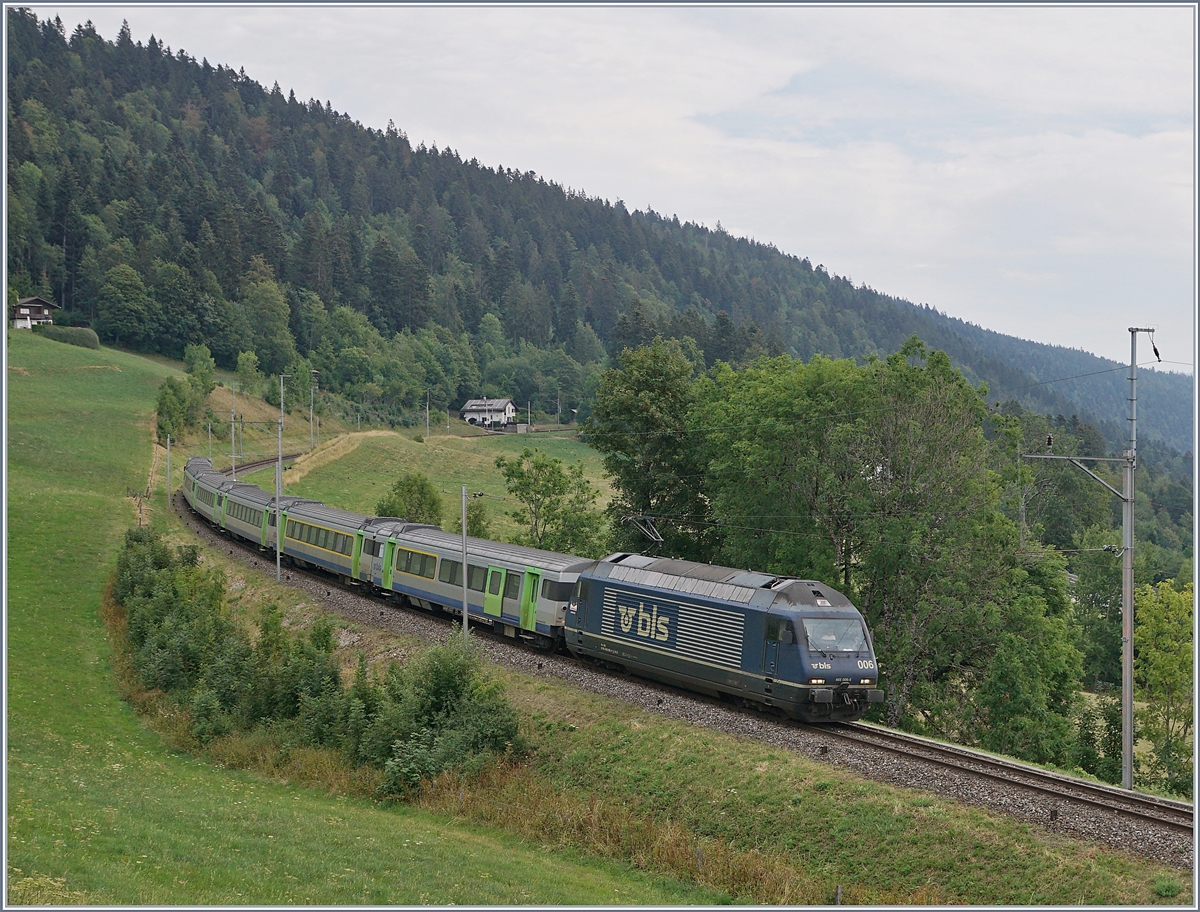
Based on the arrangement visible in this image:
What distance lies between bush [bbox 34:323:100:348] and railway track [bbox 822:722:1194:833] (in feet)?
400

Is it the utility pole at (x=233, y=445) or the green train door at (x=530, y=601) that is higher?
the utility pole at (x=233, y=445)

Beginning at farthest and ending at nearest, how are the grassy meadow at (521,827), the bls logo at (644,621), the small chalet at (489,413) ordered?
1. the small chalet at (489,413)
2. the bls logo at (644,621)
3. the grassy meadow at (521,827)

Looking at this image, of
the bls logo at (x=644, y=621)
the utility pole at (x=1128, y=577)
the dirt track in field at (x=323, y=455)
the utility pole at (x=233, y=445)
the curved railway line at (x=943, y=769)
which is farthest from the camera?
the dirt track in field at (x=323, y=455)

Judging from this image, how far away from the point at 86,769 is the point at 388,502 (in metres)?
36.3

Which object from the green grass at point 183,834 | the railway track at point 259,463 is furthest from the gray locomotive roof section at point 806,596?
the railway track at point 259,463

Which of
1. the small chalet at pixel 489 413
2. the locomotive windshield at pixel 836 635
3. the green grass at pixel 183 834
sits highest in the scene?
the small chalet at pixel 489 413

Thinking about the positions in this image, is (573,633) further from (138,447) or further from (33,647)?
(138,447)

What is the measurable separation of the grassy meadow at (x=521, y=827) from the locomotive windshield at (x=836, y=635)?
10.3 ft

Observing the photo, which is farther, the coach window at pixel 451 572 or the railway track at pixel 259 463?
the railway track at pixel 259 463

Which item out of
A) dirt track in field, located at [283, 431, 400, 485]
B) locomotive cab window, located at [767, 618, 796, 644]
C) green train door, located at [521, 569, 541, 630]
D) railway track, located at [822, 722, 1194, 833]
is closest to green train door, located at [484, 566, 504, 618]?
green train door, located at [521, 569, 541, 630]

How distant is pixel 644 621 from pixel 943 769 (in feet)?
33.6

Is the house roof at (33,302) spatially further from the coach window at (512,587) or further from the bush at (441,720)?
the bush at (441,720)

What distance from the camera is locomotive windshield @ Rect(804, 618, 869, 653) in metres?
27.1

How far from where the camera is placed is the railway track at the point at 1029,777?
21031 millimetres
